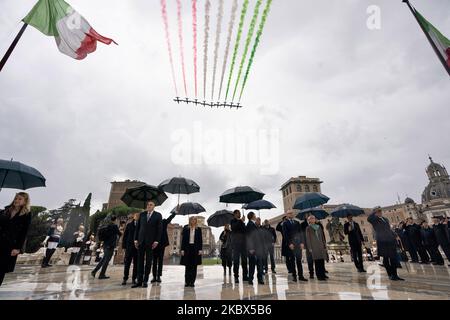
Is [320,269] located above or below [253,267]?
below

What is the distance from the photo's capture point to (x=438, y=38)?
877 centimetres

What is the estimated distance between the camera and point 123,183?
3223 inches

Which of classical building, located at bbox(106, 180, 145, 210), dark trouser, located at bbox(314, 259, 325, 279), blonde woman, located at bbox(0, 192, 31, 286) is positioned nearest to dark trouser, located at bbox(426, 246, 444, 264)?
dark trouser, located at bbox(314, 259, 325, 279)

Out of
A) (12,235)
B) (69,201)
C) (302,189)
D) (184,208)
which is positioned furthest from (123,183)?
(12,235)

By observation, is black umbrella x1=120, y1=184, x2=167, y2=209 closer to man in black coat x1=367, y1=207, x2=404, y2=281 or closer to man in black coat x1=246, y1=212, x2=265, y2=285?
man in black coat x1=246, y1=212, x2=265, y2=285

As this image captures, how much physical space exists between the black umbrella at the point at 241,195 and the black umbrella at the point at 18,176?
6836 millimetres

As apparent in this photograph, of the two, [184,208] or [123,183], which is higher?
[123,183]

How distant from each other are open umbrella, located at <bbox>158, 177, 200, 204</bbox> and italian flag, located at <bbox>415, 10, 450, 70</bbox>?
10746mm

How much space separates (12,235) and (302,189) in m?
84.0

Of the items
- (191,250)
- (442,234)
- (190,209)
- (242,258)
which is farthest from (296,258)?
(442,234)

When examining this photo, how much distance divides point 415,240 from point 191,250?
1314cm

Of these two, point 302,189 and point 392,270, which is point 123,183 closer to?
point 302,189

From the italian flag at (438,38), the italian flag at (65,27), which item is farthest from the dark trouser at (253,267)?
the italian flag at (438,38)

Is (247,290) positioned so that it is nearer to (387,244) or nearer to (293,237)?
(293,237)
